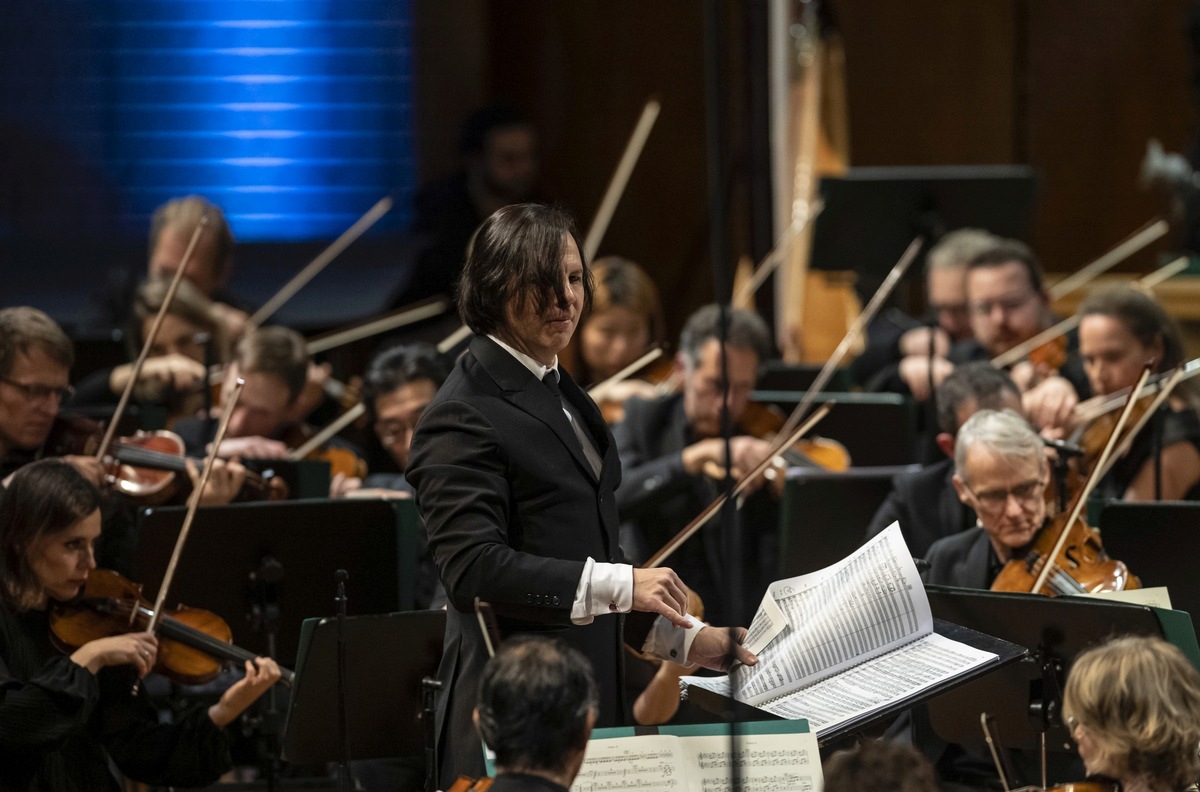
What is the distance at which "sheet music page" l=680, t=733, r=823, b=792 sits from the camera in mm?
2012

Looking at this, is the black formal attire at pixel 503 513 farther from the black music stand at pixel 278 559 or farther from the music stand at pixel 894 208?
the music stand at pixel 894 208

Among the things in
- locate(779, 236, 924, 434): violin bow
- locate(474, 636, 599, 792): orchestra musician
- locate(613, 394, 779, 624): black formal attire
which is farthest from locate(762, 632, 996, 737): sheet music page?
locate(779, 236, 924, 434): violin bow

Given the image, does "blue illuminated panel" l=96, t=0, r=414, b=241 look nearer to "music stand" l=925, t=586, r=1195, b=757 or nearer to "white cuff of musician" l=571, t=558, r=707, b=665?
"music stand" l=925, t=586, r=1195, b=757

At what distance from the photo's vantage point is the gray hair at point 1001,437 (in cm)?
306

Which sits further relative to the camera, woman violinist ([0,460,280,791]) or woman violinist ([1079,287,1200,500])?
woman violinist ([1079,287,1200,500])

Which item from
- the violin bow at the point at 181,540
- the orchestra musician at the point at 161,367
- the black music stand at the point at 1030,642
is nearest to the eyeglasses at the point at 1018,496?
the black music stand at the point at 1030,642

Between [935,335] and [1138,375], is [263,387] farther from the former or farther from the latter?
[1138,375]

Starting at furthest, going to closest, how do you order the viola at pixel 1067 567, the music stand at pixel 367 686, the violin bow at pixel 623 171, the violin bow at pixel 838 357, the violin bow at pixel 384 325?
the violin bow at pixel 623 171 → the violin bow at pixel 384 325 → the violin bow at pixel 838 357 → the viola at pixel 1067 567 → the music stand at pixel 367 686

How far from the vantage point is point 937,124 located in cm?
723

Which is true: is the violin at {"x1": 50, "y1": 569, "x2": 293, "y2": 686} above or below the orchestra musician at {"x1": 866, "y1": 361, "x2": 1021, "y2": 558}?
below

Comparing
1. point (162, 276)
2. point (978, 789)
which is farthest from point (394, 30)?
point (978, 789)

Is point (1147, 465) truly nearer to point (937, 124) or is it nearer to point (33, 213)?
point (937, 124)

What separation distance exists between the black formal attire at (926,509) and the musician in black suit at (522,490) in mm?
1470

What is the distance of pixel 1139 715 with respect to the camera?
210cm
